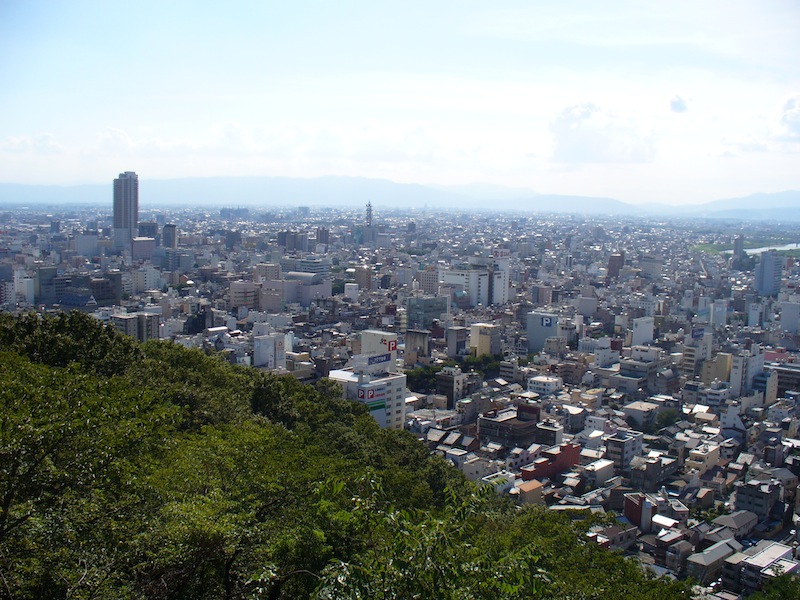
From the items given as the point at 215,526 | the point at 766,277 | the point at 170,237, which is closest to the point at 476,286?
the point at 766,277

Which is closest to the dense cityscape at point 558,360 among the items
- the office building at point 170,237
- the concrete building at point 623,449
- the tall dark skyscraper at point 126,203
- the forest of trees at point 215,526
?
the concrete building at point 623,449

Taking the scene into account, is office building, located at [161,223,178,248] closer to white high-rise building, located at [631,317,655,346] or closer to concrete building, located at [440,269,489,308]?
concrete building, located at [440,269,489,308]

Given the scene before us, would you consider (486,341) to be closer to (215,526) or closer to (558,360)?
(558,360)

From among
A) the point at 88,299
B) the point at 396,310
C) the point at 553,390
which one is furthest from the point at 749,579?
the point at 88,299

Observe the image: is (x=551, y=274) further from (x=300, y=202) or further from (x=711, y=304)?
(x=300, y=202)

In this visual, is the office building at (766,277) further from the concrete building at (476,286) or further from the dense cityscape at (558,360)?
the concrete building at (476,286)

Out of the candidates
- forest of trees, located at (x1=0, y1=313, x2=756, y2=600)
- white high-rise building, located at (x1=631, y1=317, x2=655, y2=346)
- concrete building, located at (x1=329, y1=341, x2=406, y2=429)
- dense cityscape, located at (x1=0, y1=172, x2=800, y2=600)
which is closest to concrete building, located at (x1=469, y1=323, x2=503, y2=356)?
Result: dense cityscape, located at (x1=0, y1=172, x2=800, y2=600)
